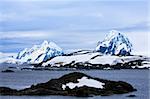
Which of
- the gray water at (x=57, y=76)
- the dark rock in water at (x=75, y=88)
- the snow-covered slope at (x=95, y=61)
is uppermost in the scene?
the snow-covered slope at (x=95, y=61)

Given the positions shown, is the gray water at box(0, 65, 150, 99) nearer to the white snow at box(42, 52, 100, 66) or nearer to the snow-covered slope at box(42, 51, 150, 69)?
the white snow at box(42, 52, 100, 66)

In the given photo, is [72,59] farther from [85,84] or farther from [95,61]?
[85,84]

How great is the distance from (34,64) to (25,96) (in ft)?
138

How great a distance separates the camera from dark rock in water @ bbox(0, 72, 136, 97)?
48.1 feet

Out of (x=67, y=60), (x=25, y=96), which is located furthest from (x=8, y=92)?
(x=67, y=60)

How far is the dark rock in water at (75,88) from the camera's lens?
48.1 ft

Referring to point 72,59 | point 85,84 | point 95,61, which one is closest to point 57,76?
point 85,84

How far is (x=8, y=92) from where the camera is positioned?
15.0 metres

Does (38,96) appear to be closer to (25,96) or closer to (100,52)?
(25,96)

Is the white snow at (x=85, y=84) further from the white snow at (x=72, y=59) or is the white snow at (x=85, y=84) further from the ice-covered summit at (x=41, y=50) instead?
the white snow at (x=72, y=59)

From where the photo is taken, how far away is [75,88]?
49.9 ft

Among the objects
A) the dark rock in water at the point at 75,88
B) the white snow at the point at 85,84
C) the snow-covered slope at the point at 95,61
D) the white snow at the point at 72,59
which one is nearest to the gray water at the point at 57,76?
the dark rock in water at the point at 75,88

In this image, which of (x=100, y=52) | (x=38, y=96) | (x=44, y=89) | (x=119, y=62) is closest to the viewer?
(x=38, y=96)

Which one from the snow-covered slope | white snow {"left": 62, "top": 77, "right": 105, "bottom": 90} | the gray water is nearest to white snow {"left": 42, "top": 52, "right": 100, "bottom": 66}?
the snow-covered slope
